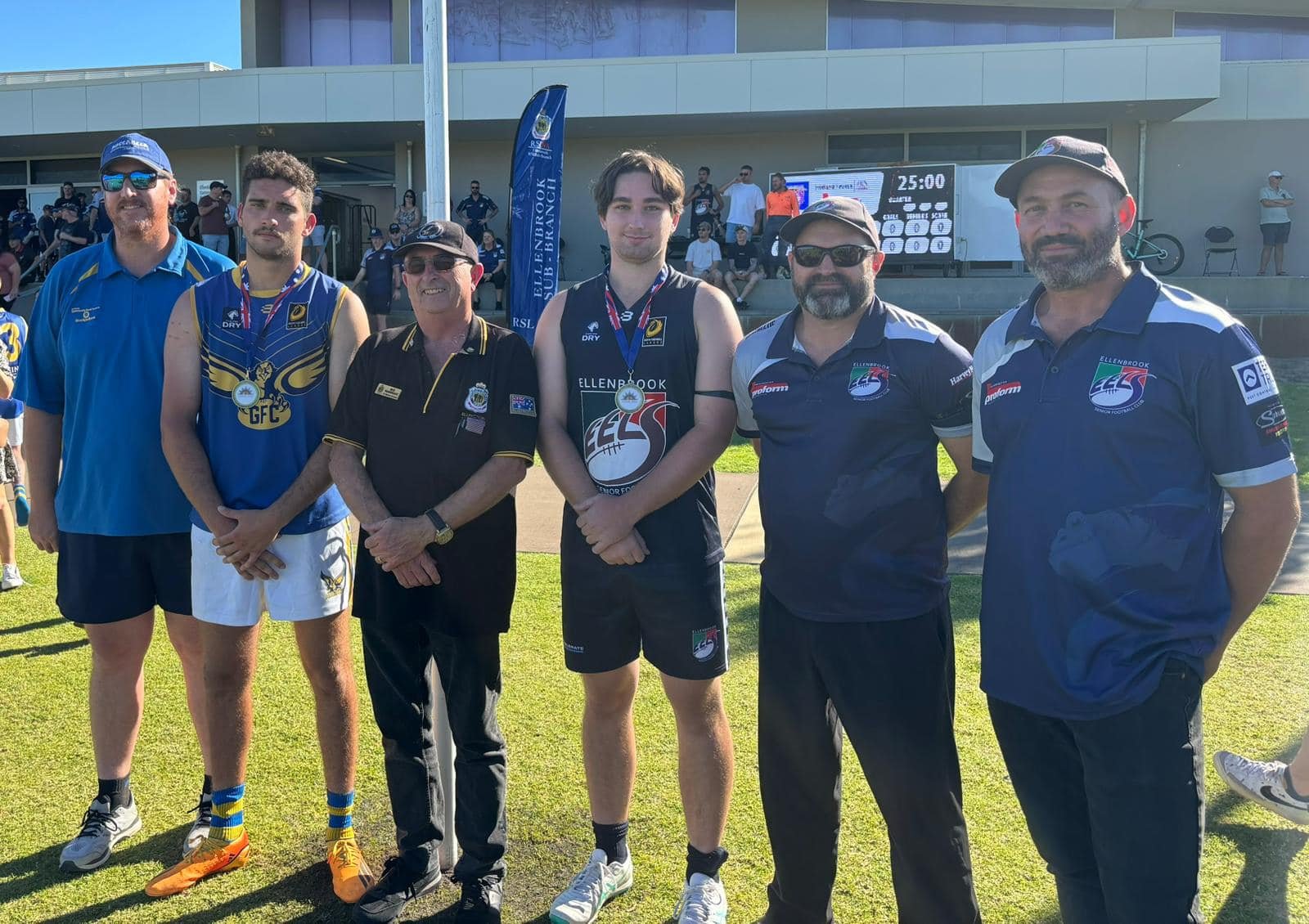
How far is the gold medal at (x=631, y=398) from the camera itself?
10.4 ft

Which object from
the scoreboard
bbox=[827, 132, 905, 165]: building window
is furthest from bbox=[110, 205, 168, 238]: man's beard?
bbox=[827, 132, 905, 165]: building window

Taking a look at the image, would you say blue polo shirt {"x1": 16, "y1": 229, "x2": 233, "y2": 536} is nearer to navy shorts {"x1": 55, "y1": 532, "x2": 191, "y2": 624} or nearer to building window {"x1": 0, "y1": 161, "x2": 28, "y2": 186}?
navy shorts {"x1": 55, "y1": 532, "x2": 191, "y2": 624}

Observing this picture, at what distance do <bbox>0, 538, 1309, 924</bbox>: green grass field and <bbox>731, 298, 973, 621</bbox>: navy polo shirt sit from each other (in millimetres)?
1187

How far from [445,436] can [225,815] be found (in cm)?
155

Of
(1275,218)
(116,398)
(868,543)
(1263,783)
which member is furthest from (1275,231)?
(116,398)

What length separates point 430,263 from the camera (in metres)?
3.21

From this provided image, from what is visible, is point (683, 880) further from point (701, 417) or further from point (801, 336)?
point (801, 336)

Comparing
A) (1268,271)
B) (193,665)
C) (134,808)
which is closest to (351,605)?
(193,665)

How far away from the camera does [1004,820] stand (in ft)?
12.4

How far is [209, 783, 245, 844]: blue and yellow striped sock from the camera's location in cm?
351

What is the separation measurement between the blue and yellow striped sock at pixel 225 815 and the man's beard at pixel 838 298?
251 centimetres

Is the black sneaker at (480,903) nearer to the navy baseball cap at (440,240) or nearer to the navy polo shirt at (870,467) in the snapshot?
the navy polo shirt at (870,467)

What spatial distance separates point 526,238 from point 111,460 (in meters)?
1.84

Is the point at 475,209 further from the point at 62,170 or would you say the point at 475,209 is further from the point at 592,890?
the point at 592,890
